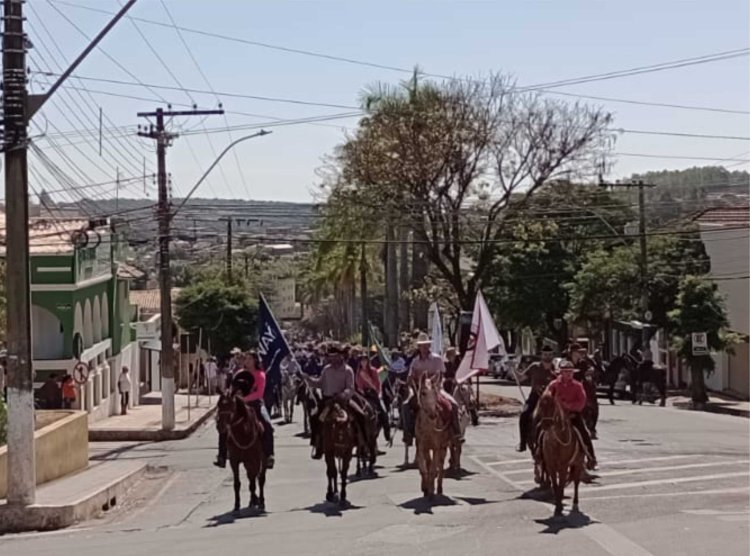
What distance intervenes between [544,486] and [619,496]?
1.12 meters

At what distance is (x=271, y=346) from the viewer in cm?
2253

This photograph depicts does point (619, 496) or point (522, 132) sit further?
point (522, 132)

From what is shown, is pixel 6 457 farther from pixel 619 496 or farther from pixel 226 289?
pixel 226 289

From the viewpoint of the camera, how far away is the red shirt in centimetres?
1684

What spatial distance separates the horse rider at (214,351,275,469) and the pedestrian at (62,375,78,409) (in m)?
19.1

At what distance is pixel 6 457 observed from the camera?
19562 mm

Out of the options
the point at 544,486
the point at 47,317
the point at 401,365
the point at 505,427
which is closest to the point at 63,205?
the point at 47,317

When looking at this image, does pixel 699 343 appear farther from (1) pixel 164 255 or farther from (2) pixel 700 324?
(1) pixel 164 255

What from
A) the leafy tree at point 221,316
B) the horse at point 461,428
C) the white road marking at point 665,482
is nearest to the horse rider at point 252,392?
the horse at point 461,428

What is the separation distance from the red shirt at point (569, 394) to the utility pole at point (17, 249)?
7510 millimetres

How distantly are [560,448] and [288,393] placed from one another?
79.8 feet

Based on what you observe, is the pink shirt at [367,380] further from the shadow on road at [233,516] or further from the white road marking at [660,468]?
the shadow on road at [233,516]

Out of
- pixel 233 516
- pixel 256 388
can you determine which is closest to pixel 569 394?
pixel 256 388

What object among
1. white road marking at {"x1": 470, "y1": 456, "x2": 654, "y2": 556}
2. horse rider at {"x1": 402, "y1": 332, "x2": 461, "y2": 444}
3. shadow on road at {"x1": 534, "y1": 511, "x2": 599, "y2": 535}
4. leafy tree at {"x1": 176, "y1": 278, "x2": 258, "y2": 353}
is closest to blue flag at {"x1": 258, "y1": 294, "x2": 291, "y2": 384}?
horse rider at {"x1": 402, "y1": 332, "x2": 461, "y2": 444}
